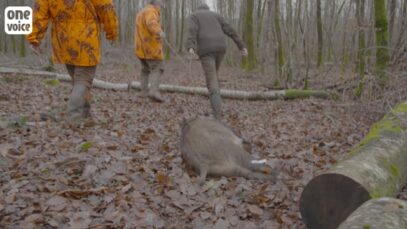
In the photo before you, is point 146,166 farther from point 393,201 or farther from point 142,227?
point 393,201

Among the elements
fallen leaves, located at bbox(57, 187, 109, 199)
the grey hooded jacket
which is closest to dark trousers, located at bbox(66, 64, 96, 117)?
the grey hooded jacket

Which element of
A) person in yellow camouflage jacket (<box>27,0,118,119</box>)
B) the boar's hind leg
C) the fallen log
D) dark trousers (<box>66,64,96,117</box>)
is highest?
person in yellow camouflage jacket (<box>27,0,118,119</box>)

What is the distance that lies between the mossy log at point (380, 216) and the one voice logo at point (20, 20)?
5142 millimetres

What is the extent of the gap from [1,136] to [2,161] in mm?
996

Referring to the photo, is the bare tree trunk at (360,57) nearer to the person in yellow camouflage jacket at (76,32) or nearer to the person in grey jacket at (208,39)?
the person in grey jacket at (208,39)

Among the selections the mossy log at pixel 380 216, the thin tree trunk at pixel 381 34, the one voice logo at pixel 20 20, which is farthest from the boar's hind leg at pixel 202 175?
the thin tree trunk at pixel 381 34

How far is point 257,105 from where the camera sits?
10523 mm

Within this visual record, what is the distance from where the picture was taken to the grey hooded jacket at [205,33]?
757 centimetres

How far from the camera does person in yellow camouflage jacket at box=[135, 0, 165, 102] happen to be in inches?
357

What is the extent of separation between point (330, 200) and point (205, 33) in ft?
16.2

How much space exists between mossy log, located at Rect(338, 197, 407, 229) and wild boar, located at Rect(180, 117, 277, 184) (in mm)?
1722

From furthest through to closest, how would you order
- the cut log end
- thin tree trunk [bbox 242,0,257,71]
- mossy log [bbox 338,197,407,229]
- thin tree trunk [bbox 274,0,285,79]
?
thin tree trunk [bbox 242,0,257,71] < thin tree trunk [bbox 274,0,285,79] < the cut log end < mossy log [bbox 338,197,407,229]

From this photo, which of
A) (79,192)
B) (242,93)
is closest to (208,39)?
(242,93)

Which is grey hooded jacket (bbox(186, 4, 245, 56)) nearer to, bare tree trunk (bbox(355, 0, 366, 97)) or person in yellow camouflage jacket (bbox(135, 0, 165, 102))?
person in yellow camouflage jacket (bbox(135, 0, 165, 102))
